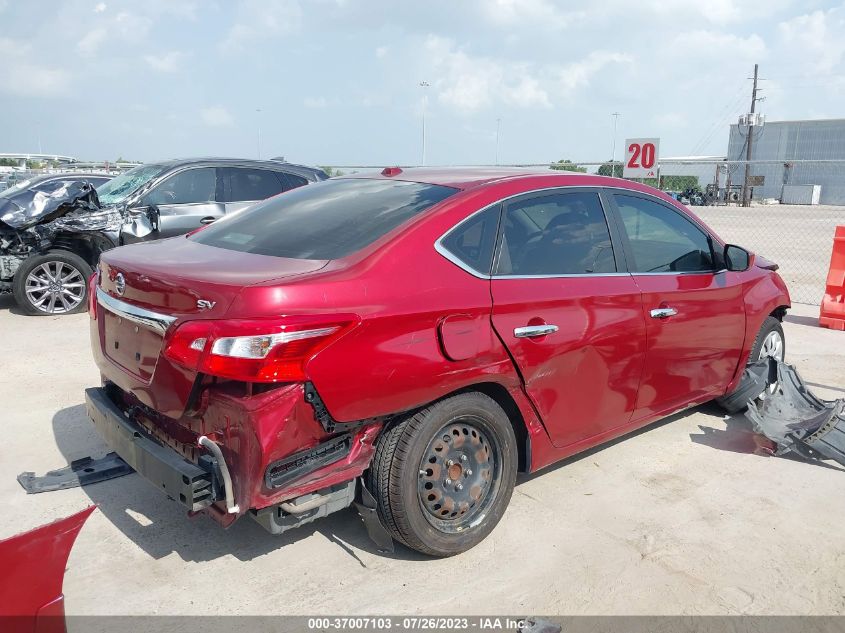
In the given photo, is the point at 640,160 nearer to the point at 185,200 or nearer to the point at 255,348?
the point at 185,200

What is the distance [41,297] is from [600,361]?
22.9 feet

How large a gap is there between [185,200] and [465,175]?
605cm

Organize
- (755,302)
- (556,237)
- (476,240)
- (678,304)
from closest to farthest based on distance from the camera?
1. (476,240)
2. (556,237)
3. (678,304)
4. (755,302)

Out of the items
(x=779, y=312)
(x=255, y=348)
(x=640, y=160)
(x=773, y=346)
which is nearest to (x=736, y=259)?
(x=779, y=312)

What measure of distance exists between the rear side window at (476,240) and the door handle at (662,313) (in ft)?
3.89

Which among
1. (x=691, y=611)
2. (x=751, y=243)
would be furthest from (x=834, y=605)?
(x=751, y=243)

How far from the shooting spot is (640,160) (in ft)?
39.5

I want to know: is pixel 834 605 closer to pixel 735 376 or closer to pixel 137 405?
pixel 735 376

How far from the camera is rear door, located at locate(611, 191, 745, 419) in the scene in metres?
4.09

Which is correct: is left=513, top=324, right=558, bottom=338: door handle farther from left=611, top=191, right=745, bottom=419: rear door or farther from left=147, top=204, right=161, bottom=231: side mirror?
left=147, top=204, right=161, bottom=231: side mirror

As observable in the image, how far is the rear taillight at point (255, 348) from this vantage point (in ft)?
8.59

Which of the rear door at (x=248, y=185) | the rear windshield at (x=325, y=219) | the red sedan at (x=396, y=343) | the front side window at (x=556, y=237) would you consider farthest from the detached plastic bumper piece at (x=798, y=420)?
the rear door at (x=248, y=185)

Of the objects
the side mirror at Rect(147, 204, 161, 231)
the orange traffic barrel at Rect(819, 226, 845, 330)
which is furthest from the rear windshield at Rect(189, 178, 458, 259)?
the orange traffic barrel at Rect(819, 226, 845, 330)

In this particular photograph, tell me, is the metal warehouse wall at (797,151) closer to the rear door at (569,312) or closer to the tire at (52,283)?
the tire at (52,283)
